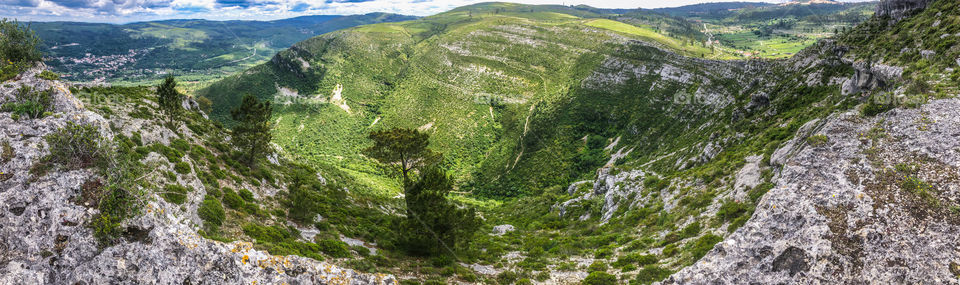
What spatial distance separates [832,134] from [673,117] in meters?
61.1

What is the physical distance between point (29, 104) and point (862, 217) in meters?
40.3

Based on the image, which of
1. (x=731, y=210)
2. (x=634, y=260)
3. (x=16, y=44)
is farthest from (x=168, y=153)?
(x=731, y=210)

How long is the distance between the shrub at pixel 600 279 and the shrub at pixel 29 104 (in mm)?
31665

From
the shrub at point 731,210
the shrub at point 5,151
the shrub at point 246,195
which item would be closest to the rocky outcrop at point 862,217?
the shrub at point 731,210

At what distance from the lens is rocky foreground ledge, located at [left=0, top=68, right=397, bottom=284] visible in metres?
12.8

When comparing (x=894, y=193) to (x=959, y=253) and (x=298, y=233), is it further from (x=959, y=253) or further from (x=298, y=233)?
(x=298, y=233)

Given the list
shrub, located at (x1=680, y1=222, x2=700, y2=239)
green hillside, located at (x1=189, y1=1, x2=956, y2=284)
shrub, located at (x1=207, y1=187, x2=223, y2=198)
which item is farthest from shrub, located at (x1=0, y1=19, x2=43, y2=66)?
shrub, located at (x1=680, y1=222, x2=700, y2=239)

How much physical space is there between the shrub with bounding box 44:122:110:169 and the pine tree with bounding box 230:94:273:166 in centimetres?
2217

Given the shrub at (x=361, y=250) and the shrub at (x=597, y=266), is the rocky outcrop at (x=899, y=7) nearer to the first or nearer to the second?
the shrub at (x=597, y=266)

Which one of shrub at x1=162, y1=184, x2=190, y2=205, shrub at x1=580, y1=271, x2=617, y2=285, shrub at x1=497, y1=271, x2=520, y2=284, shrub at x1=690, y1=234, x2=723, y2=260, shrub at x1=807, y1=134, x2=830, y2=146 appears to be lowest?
shrub at x1=497, y1=271, x2=520, y2=284

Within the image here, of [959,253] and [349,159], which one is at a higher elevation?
[959,253]

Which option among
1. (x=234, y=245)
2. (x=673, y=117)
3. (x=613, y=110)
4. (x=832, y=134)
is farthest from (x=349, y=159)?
(x=832, y=134)

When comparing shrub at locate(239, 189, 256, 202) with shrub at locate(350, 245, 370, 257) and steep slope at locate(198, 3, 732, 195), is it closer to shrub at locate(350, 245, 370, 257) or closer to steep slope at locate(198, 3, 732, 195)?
shrub at locate(350, 245, 370, 257)

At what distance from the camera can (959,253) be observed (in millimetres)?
14406
